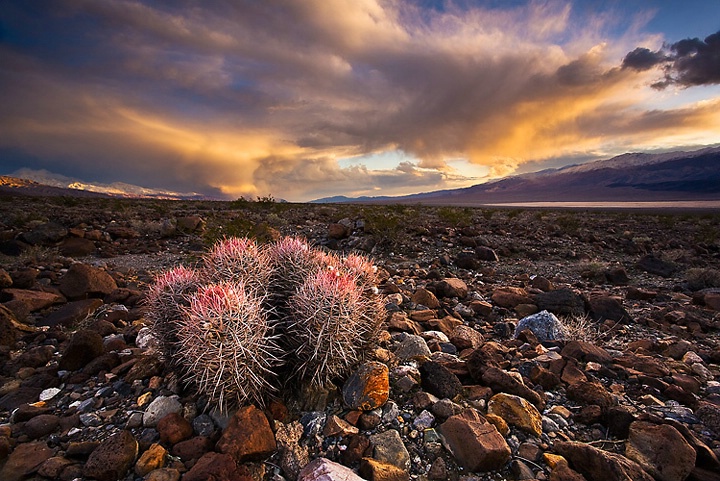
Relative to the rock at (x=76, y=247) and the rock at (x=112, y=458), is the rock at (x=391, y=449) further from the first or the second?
the rock at (x=76, y=247)

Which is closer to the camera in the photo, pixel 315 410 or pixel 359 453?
pixel 359 453

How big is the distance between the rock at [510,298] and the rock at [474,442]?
12.5 ft

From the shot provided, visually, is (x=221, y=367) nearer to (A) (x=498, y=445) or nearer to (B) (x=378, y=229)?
(A) (x=498, y=445)

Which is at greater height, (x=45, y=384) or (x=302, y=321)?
(x=302, y=321)

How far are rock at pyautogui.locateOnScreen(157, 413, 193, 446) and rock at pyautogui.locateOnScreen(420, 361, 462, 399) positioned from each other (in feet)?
6.60

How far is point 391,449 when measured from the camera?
251 centimetres

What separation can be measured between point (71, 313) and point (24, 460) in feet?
11.5

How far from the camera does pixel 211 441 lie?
2555 millimetres

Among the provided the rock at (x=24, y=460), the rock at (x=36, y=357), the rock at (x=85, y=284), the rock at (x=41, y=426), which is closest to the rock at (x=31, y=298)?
the rock at (x=85, y=284)

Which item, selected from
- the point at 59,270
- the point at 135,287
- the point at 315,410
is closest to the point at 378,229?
the point at 135,287

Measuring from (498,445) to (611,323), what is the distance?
4.21 meters

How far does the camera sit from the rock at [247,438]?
2.38 meters

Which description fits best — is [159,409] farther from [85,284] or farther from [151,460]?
[85,284]

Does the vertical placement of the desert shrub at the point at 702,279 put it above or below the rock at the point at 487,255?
below
